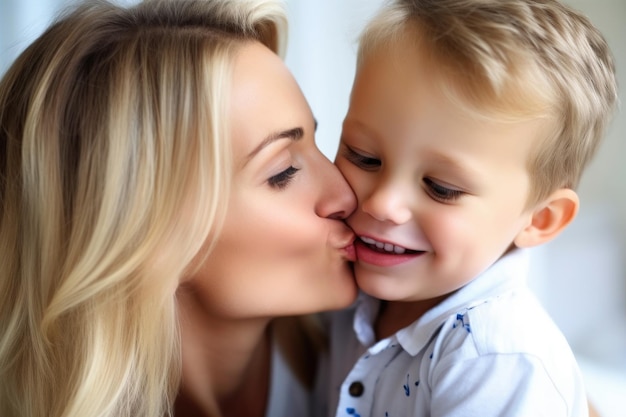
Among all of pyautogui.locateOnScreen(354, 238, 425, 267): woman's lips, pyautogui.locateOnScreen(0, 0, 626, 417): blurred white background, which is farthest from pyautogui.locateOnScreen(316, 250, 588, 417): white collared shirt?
pyautogui.locateOnScreen(0, 0, 626, 417): blurred white background

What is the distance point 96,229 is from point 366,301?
1.73 ft

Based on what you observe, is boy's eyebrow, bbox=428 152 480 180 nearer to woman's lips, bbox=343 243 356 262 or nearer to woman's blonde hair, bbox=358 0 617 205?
woman's blonde hair, bbox=358 0 617 205

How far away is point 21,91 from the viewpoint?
3.29 feet

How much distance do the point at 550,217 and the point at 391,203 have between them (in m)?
0.30

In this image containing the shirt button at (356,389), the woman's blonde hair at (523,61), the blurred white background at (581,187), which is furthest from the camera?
the blurred white background at (581,187)

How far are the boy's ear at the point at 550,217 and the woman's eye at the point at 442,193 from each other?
165mm

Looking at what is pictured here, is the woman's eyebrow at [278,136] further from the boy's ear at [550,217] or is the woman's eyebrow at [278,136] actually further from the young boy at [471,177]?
the boy's ear at [550,217]

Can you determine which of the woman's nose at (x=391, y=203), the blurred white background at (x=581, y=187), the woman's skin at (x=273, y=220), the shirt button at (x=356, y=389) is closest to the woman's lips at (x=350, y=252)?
the woman's skin at (x=273, y=220)

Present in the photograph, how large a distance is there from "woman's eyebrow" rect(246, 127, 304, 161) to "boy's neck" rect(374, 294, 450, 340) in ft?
1.23

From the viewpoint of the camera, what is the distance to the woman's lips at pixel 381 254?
1.02m

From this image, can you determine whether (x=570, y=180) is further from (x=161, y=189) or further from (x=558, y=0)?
(x=161, y=189)

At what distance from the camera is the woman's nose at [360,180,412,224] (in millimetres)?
948

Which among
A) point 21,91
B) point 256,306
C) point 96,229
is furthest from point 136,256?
point 21,91

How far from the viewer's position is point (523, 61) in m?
0.88
